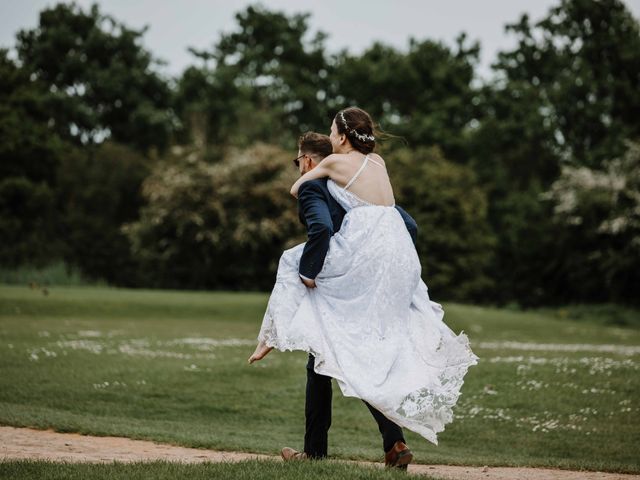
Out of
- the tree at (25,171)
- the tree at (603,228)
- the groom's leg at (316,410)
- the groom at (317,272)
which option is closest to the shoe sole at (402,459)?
the groom at (317,272)

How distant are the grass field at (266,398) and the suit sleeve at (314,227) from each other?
6.12 feet

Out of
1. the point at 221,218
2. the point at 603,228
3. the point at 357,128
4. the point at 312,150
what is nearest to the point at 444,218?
the point at 603,228

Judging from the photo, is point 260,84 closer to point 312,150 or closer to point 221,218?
point 221,218

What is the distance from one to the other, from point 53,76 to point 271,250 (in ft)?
75.3

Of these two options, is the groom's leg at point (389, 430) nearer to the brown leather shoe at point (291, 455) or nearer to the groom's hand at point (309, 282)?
the brown leather shoe at point (291, 455)

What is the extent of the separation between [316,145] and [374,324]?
147 centimetres

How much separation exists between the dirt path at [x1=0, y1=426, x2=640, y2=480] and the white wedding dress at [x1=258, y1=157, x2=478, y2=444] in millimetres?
1131

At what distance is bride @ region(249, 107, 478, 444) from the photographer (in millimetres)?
6367

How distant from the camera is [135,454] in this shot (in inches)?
319

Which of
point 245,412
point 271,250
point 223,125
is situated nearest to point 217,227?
point 271,250

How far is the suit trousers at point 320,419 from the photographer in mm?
6535

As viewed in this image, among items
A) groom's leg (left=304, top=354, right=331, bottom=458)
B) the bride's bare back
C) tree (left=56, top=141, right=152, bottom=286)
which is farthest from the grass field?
tree (left=56, top=141, right=152, bottom=286)

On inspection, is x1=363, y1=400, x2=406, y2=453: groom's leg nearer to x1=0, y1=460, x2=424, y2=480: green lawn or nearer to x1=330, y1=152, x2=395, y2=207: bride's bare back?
x1=0, y1=460, x2=424, y2=480: green lawn

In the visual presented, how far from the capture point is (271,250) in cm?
3728
